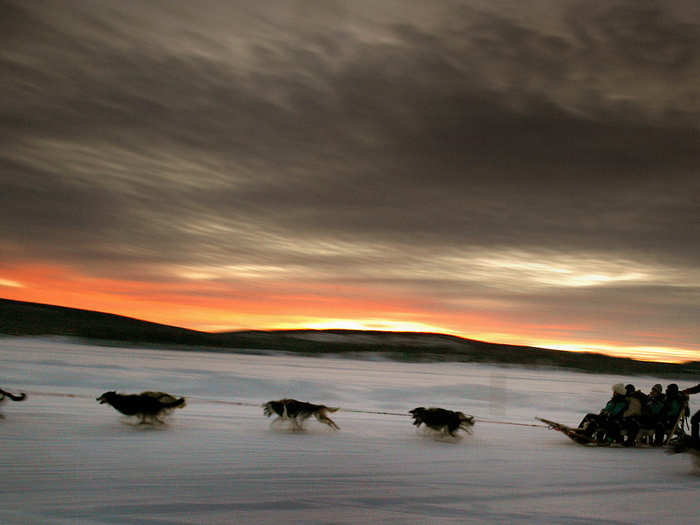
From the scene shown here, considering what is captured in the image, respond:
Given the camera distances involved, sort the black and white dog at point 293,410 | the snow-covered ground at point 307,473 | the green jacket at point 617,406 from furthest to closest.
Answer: the green jacket at point 617,406
the black and white dog at point 293,410
the snow-covered ground at point 307,473

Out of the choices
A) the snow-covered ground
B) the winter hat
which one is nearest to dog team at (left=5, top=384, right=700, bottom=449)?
the winter hat

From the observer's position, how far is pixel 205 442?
28.9ft

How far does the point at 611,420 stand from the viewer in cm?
1062

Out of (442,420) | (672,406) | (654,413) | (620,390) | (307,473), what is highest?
(620,390)

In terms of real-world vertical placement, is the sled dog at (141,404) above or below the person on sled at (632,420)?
below

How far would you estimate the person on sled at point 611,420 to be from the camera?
10531 millimetres

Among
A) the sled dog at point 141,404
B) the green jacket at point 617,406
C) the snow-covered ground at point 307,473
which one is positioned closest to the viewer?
the snow-covered ground at point 307,473

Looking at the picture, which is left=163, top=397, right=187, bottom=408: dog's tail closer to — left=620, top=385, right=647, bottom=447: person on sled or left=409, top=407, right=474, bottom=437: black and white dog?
left=409, top=407, right=474, bottom=437: black and white dog

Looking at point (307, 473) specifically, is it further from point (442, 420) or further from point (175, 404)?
point (442, 420)

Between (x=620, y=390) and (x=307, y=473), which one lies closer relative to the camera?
(x=307, y=473)

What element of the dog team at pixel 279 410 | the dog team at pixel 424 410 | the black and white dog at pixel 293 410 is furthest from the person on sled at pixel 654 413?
the black and white dog at pixel 293 410

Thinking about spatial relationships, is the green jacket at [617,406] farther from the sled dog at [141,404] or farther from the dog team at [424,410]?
the sled dog at [141,404]

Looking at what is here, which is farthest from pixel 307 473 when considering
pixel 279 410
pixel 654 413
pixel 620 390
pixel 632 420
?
pixel 654 413

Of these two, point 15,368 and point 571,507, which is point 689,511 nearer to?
point 571,507
